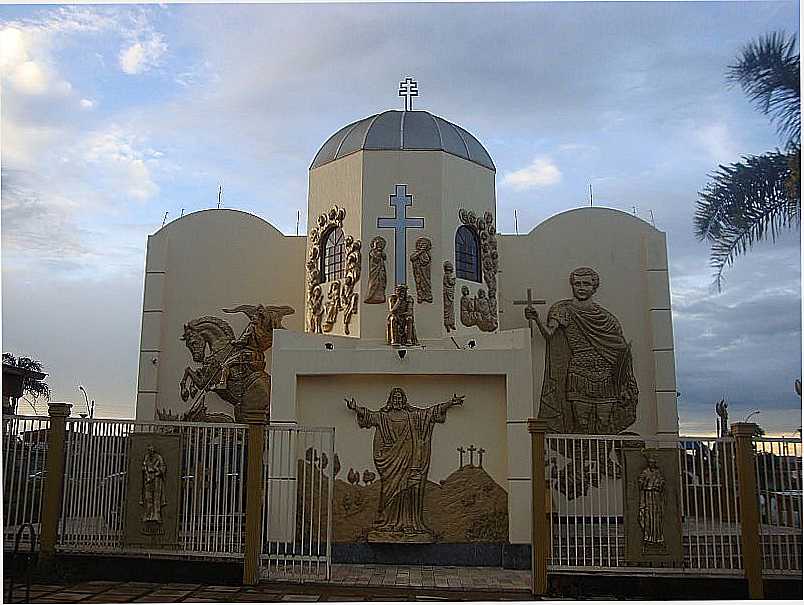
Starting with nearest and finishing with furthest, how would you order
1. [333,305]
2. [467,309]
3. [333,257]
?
[467,309]
[333,305]
[333,257]

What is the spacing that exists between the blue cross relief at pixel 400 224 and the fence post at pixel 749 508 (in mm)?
6026

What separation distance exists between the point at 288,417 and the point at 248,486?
238 centimetres

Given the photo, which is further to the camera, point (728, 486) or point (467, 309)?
point (467, 309)

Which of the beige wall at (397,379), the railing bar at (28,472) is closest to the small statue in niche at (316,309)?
the beige wall at (397,379)

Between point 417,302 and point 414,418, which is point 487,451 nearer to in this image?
point 414,418

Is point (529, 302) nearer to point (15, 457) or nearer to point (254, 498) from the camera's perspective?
point (254, 498)

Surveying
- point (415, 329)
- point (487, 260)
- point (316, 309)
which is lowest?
point (415, 329)

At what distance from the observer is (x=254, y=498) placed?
32.2 ft

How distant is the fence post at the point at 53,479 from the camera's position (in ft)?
31.8

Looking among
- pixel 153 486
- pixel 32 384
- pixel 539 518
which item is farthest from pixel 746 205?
pixel 32 384

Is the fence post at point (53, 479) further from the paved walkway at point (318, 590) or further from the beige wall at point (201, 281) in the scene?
the beige wall at point (201, 281)

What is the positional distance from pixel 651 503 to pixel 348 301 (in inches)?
246

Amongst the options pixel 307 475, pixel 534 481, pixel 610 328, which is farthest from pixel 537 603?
pixel 610 328

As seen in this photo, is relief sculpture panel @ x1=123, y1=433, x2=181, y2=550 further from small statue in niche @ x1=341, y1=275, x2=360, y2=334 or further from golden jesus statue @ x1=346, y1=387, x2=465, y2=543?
small statue in niche @ x1=341, y1=275, x2=360, y2=334
